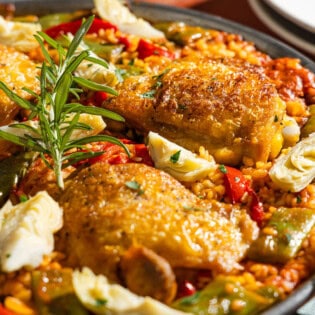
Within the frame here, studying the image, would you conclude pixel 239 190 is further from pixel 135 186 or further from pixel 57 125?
pixel 57 125

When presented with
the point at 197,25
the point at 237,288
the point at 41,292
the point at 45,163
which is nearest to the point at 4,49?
the point at 45,163

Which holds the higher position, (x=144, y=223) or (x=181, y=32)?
(x=181, y=32)

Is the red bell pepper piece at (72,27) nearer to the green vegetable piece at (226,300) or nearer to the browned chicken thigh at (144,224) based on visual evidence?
the browned chicken thigh at (144,224)

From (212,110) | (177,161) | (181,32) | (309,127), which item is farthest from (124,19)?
(177,161)

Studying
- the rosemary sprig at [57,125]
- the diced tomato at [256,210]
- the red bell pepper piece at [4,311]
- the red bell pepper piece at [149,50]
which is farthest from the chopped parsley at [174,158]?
the red bell pepper piece at [149,50]

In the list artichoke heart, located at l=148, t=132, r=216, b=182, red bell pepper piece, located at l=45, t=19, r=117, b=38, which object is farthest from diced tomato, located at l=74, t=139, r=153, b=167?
red bell pepper piece, located at l=45, t=19, r=117, b=38

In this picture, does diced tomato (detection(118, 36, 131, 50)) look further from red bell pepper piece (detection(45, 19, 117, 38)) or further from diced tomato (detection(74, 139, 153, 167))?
diced tomato (detection(74, 139, 153, 167))

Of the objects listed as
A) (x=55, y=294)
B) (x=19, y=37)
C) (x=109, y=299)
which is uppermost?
(x=19, y=37)

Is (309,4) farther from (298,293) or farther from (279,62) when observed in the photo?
(298,293)
